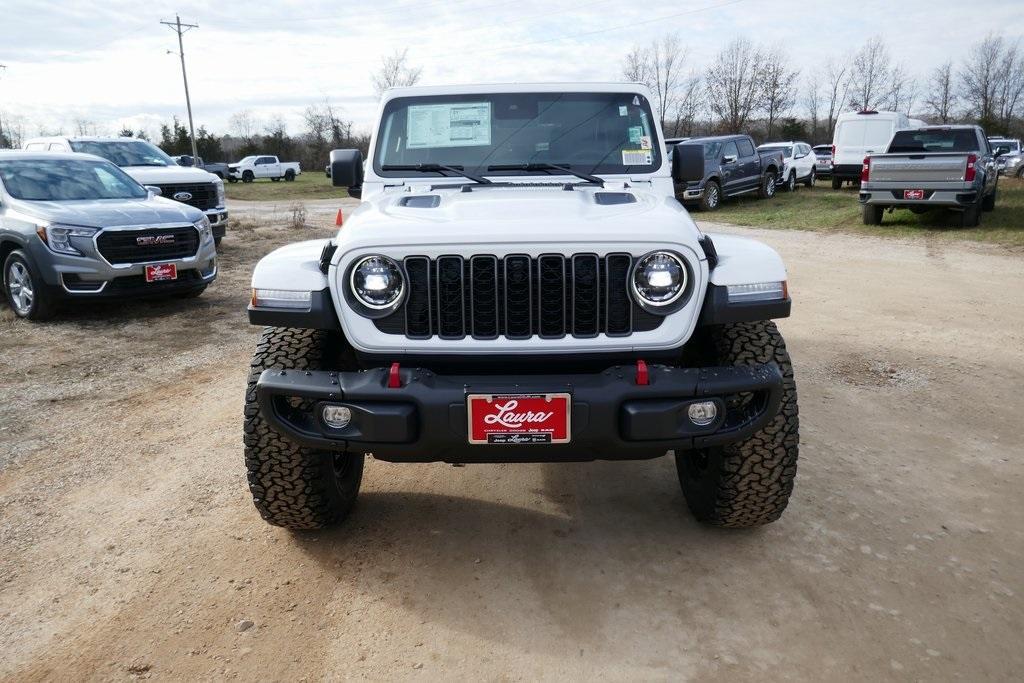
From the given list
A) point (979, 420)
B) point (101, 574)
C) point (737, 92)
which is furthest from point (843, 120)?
point (737, 92)

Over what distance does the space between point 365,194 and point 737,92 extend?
166ft

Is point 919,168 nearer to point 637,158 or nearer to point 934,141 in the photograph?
point 934,141

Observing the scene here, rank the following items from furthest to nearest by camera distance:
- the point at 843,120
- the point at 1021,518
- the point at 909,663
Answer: the point at 843,120
the point at 1021,518
the point at 909,663

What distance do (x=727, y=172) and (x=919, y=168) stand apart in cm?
559

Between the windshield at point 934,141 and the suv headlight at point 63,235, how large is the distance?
13.6 metres

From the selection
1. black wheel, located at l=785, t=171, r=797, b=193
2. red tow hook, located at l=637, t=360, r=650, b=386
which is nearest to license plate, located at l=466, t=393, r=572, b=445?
red tow hook, located at l=637, t=360, r=650, b=386

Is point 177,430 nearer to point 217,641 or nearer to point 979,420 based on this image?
point 217,641

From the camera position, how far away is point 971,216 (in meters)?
14.2

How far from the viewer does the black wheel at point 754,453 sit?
9.98 ft

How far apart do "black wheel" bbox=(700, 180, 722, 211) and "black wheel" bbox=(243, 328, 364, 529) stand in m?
16.6

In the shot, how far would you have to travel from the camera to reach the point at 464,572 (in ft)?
10.4

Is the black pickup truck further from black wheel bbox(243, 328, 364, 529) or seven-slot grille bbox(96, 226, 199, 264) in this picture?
black wheel bbox(243, 328, 364, 529)

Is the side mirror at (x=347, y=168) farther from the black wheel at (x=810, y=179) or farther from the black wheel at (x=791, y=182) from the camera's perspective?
the black wheel at (x=810, y=179)

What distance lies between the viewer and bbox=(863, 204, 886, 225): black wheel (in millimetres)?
15016
